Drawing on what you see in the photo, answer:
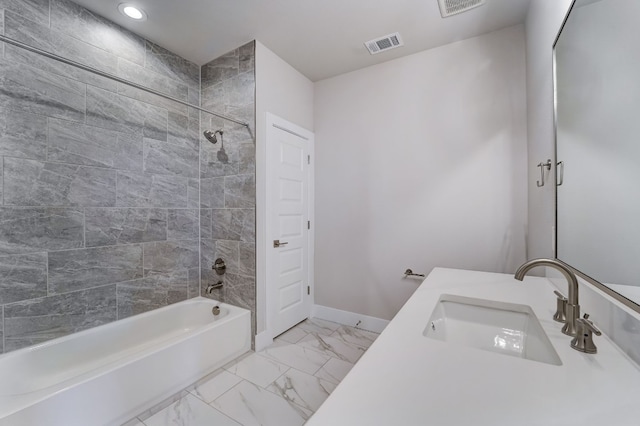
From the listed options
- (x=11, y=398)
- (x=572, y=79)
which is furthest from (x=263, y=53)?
(x=11, y=398)

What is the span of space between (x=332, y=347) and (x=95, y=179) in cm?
240

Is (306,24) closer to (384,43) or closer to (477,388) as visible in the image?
(384,43)

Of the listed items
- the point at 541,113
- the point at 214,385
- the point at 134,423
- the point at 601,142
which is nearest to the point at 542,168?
the point at 541,113

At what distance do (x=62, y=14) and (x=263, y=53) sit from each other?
1408 mm

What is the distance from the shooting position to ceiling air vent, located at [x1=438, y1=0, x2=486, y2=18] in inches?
71.5

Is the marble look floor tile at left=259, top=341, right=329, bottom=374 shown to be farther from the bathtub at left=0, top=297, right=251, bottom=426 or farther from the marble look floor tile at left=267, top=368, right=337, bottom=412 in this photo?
the bathtub at left=0, top=297, right=251, bottom=426

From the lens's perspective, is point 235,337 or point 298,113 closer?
point 235,337

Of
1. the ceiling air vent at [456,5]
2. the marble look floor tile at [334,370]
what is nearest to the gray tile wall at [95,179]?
the marble look floor tile at [334,370]

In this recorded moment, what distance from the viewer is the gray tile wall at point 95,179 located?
161cm

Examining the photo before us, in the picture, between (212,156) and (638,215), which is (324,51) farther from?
(638,215)

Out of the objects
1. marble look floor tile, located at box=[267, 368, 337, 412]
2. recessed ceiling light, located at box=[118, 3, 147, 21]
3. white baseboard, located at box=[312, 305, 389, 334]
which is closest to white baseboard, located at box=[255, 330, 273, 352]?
marble look floor tile, located at box=[267, 368, 337, 412]

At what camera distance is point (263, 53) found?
7.73 ft

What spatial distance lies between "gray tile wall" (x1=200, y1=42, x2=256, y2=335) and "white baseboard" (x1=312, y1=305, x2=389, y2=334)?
0.94 meters

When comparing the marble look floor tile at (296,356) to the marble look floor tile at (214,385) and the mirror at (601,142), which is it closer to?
the marble look floor tile at (214,385)
